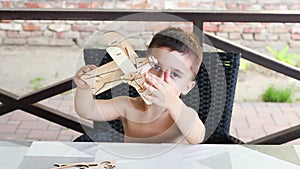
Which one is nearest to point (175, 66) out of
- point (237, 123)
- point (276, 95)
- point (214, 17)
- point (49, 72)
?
point (214, 17)

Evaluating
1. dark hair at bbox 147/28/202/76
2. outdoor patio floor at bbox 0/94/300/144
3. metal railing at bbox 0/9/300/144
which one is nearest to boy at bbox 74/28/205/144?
dark hair at bbox 147/28/202/76

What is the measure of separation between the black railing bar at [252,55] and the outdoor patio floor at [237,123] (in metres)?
0.91

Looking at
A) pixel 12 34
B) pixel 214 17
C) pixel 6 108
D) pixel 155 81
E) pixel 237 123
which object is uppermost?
pixel 12 34

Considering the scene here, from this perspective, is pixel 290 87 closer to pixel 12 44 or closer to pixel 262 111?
pixel 262 111

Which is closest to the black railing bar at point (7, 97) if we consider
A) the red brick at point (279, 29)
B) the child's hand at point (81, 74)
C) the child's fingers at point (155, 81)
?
the child's hand at point (81, 74)

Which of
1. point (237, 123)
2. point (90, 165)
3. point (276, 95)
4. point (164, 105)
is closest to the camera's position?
point (90, 165)

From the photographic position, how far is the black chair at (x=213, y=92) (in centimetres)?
177

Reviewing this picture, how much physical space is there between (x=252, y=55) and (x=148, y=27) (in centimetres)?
271

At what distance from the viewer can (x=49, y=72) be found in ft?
14.8

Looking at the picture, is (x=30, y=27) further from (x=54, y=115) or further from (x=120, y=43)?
(x=120, y=43)

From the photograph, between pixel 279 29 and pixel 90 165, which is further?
pixel 279 29

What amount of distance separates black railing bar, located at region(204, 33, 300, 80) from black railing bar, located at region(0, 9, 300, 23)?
0.31 ft

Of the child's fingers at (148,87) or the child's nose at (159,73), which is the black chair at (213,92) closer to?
the child's nose at (159,73)

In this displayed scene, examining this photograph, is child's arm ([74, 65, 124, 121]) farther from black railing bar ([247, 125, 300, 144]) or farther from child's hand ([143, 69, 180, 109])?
black railing bar ([247, 125, 300, 144])
